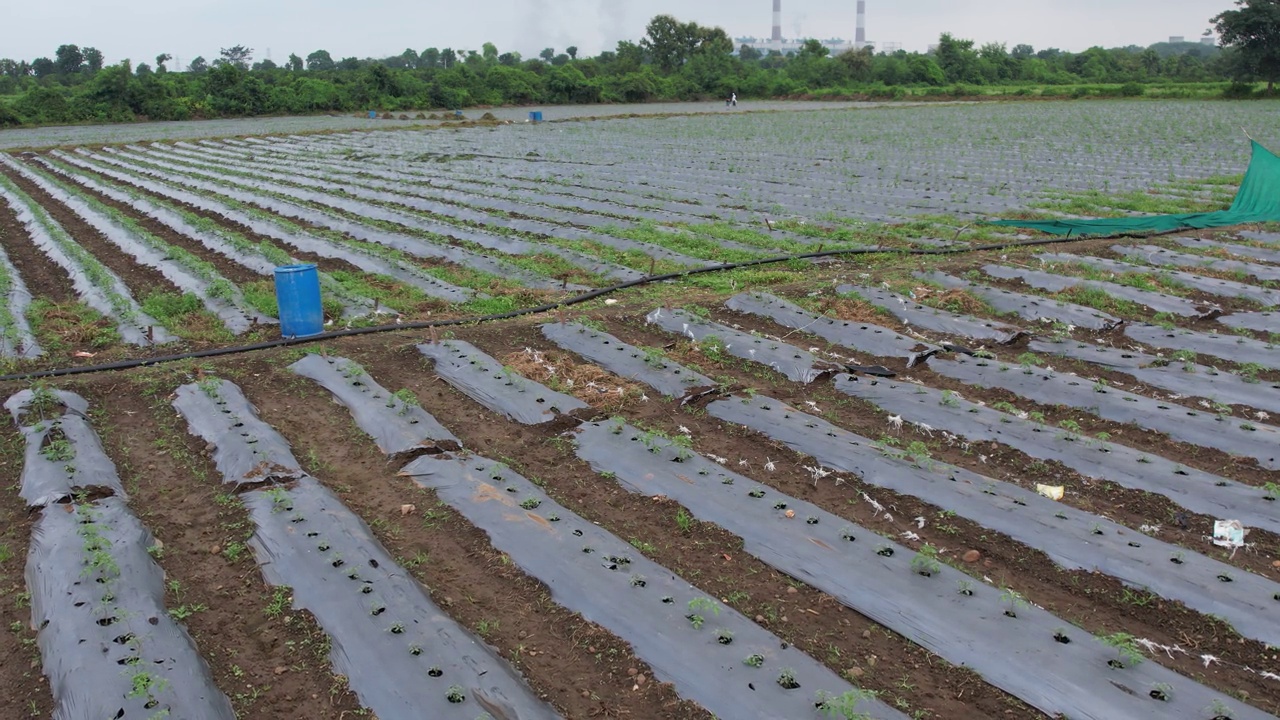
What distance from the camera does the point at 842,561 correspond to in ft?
14.0

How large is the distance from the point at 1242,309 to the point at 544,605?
7410mm

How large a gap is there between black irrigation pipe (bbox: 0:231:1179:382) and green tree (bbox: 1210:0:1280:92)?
46185 mm

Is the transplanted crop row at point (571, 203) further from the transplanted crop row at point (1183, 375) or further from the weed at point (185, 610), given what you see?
the weed at point (185, 610)

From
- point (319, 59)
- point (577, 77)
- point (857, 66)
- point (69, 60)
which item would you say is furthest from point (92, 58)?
point (857, 66)

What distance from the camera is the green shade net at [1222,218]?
450 inches

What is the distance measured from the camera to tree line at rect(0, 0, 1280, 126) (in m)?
42.7

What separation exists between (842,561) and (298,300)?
530 centimetres

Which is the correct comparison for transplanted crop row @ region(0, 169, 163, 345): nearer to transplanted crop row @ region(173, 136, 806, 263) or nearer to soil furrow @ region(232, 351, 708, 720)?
soil furrow @ region(232, 351, 708, 720)

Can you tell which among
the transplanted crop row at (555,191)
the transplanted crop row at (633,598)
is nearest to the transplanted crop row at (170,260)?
the transplanted crop row at (633,598)

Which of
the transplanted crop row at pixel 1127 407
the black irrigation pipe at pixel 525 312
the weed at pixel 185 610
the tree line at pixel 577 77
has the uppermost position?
the tree line at pixel 577 77

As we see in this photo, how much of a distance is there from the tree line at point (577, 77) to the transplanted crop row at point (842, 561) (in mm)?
45079

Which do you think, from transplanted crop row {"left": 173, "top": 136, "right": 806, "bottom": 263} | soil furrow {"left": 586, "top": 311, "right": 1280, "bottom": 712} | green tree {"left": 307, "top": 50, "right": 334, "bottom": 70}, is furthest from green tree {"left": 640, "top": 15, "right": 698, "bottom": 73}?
soil furrow {"left": 586, "top": 311, "right": 1280, "bottom": 712}

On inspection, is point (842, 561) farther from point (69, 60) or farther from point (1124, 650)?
point (69, 60)

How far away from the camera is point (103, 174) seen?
2006 cm
